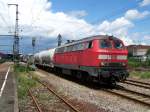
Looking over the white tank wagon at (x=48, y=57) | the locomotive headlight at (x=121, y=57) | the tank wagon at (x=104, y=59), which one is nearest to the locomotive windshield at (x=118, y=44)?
the tank wagon at (x=104, y=59)

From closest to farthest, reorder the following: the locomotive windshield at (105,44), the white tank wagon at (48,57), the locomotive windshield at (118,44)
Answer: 1. the locomotive windshield at (105,44)
2. the locomotive windshield at (118,44)
3. the white tank wagon at (48,57)

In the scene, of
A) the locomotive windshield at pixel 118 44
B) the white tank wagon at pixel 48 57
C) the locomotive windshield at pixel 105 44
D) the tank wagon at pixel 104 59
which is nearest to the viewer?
the tank wagon at pixel 104 59

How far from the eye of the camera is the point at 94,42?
2009 centimetres

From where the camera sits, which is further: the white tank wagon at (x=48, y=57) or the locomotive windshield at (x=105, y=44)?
the white tank wagon at (x=48, y=57)

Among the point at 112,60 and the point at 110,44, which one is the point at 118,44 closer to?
the point at 110,44

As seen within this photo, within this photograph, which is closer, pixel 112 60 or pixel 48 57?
pixel 112 60

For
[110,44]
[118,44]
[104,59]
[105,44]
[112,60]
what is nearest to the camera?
[104,59]

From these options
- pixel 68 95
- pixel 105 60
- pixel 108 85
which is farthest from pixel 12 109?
pixel 108 85

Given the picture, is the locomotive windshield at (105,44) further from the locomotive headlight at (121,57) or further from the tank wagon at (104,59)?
the locomotive headlight at (121,57)

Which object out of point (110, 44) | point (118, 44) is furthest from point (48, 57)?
point (110, 44)

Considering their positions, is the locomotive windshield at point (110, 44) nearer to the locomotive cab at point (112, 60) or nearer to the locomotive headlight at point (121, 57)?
the locomotive cab at point (112, 60)

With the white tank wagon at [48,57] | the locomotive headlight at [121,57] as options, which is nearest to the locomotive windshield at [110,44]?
the locomotive headlight at [121,57]

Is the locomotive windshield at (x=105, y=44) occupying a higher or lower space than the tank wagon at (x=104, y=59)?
higher

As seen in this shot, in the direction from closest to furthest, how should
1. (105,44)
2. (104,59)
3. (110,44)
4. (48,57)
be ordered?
(104,59) → (105,44) → (110,44) → (48,57)
